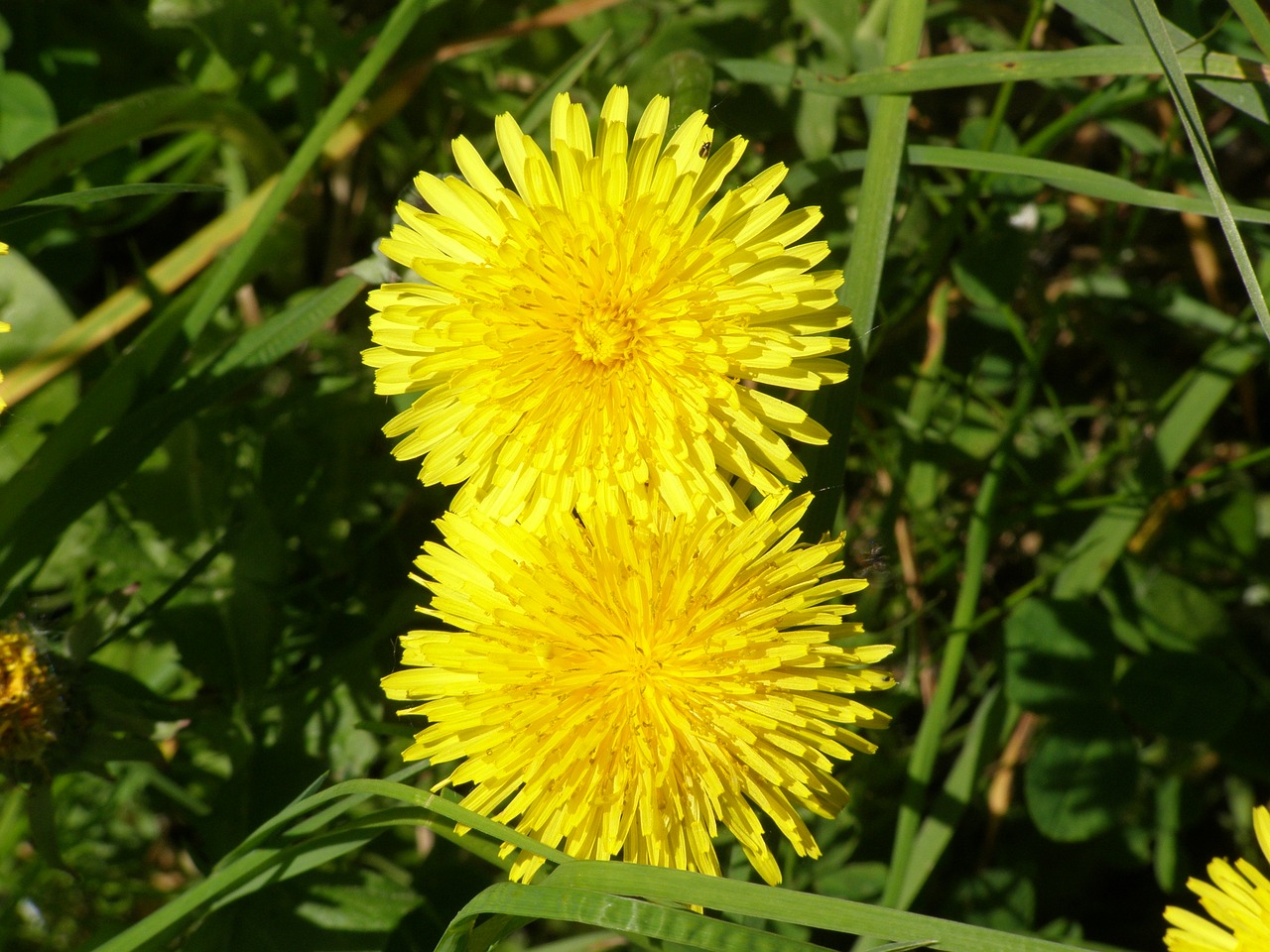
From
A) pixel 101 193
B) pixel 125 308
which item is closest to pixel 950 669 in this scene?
pixel 101 193

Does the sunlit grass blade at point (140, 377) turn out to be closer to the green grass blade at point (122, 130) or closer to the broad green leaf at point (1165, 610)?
the green grass blade at point (122, 130)

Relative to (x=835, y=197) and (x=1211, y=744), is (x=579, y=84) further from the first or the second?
(x=1211, y=744)

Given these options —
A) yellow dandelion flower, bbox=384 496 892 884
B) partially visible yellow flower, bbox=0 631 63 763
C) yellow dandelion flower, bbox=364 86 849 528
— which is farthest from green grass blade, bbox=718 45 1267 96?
partially visible yellow flower, bbox=0 631 63 763

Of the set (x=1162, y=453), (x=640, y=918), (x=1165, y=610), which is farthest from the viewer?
(x=1165, y=610)

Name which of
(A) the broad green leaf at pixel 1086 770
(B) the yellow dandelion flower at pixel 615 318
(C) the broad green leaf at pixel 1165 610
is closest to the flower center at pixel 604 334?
(B) the yellow dandelion flower at pixel 615 318

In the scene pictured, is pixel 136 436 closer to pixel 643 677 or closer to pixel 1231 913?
pixel 643 677

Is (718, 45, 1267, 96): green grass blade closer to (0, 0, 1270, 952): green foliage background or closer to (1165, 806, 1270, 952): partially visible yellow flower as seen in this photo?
(0, 0, 1270, 952): green foliage background
